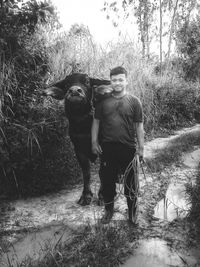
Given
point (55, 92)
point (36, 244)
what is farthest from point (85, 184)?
point (55, 92)

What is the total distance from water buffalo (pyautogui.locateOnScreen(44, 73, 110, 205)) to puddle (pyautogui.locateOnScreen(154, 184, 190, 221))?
29.9 inches

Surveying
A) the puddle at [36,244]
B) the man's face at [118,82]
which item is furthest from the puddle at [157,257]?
the man's face at [118,82]

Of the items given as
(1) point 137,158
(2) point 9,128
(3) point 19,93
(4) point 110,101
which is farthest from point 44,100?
(1) point 137,158

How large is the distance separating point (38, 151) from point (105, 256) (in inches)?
77.0

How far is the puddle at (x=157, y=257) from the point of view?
259 cm

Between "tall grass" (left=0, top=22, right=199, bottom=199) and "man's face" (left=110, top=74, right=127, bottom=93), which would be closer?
"man's face" (left=110, top=74, right=127, bottom=93)

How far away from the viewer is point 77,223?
3336mm

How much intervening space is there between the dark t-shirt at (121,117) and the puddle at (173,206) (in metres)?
0.91

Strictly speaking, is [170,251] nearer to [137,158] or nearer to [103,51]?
[137,158]

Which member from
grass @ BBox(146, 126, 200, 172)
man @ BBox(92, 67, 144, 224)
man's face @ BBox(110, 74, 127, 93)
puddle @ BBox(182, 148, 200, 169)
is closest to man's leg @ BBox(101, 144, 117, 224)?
man @ BBox(92, 67, 144, 224)

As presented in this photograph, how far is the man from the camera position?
3.01 m

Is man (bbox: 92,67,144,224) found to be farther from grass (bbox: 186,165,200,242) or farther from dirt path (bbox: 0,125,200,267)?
grass (bbox: 186,165,200,242)

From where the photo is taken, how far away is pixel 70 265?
2.53m

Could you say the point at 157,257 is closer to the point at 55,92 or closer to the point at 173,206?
the point at 173,206
